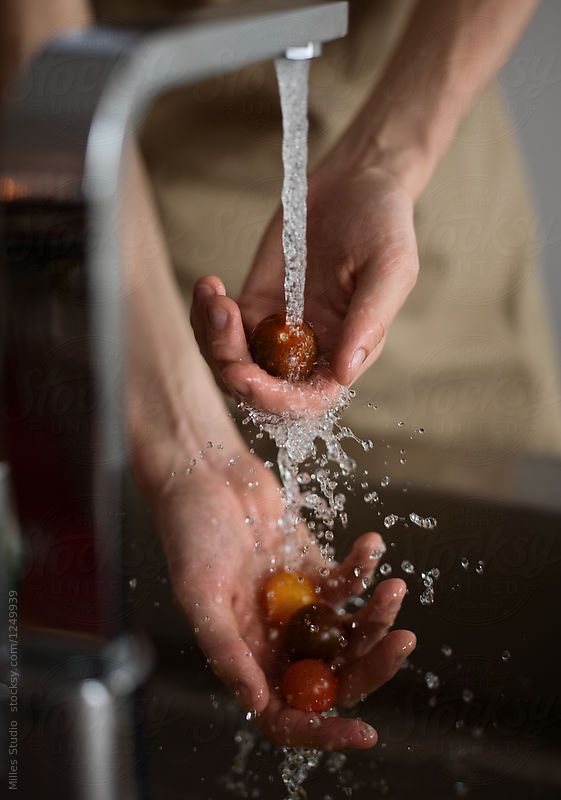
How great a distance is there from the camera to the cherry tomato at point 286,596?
490mm

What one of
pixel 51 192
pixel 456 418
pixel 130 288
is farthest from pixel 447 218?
pixel 51 192

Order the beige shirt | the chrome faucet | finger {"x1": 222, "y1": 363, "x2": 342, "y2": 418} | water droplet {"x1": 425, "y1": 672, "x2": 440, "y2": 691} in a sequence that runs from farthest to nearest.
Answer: the beige shirt → water droplet {"x1": 425, "y1": 672, "x2": 440, "y2": 691} → finger {"x1": 222, "y1": 363, "x2": 342, "y2": 418} → the chrome faucet

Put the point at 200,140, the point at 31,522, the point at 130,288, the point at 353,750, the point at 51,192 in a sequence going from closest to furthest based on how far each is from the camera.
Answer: the point at 51,192 < the point at 31,522 < the point at 353,750 < the point at 130,288 < the point at 200,140

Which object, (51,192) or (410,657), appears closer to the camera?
(51,192)

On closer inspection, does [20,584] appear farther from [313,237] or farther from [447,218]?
[447,218]

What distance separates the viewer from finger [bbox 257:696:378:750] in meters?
0.43

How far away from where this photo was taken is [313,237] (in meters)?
0.53

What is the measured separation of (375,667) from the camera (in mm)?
453

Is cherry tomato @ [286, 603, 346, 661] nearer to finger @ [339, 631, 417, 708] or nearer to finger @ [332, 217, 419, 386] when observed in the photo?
finger @ [339, 631, 417, 708]

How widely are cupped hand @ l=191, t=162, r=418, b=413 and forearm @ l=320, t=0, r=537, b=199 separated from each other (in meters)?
0.03

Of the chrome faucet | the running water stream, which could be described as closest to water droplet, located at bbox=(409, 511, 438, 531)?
the running water stream

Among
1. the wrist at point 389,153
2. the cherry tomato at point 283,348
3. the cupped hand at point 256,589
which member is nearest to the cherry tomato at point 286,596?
the cupped hand at point 256,589

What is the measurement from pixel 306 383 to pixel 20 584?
16 cm

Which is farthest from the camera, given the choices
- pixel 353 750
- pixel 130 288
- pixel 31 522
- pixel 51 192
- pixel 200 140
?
pixel 200 140
